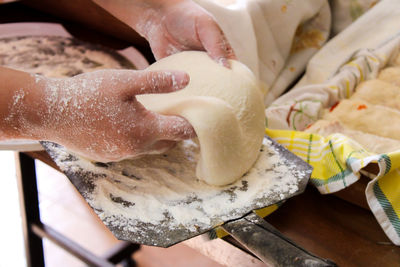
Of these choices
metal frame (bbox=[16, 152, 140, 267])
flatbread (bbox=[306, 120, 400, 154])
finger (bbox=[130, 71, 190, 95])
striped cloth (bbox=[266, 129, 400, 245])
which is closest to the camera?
finger (bbox=[130, 71, 190, 95])

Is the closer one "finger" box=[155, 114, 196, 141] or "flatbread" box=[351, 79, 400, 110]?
"finger" box=[155, 114, 196, 141]

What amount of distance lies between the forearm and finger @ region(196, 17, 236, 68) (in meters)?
0.30

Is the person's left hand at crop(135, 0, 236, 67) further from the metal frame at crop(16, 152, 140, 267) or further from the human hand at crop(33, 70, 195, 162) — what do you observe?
the metal frame at crop(16, 152, 140, 267)

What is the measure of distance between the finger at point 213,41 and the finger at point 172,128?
17 centimetres

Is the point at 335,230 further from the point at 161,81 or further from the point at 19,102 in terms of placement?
→ the point at 19,102

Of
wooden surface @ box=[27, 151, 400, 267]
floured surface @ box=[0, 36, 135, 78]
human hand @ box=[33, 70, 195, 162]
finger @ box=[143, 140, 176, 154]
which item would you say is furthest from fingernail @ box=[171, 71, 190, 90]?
floured surface @ box=[0, 36, 135, 78]

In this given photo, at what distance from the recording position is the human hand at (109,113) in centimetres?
55

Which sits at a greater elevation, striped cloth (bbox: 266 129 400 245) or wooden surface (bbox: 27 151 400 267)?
striped cloth (bbox: 266 129 400 245)

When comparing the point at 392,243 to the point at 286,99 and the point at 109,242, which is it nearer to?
the point at 286,99

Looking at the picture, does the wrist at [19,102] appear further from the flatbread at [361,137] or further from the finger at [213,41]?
the flatbread at [361,137]

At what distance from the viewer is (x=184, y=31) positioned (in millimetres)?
766

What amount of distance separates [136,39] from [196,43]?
0.95ft

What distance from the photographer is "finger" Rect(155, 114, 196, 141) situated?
580 millimetres

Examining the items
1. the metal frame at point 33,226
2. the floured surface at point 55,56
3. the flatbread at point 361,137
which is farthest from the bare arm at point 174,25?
the metal frame at point 33,226
